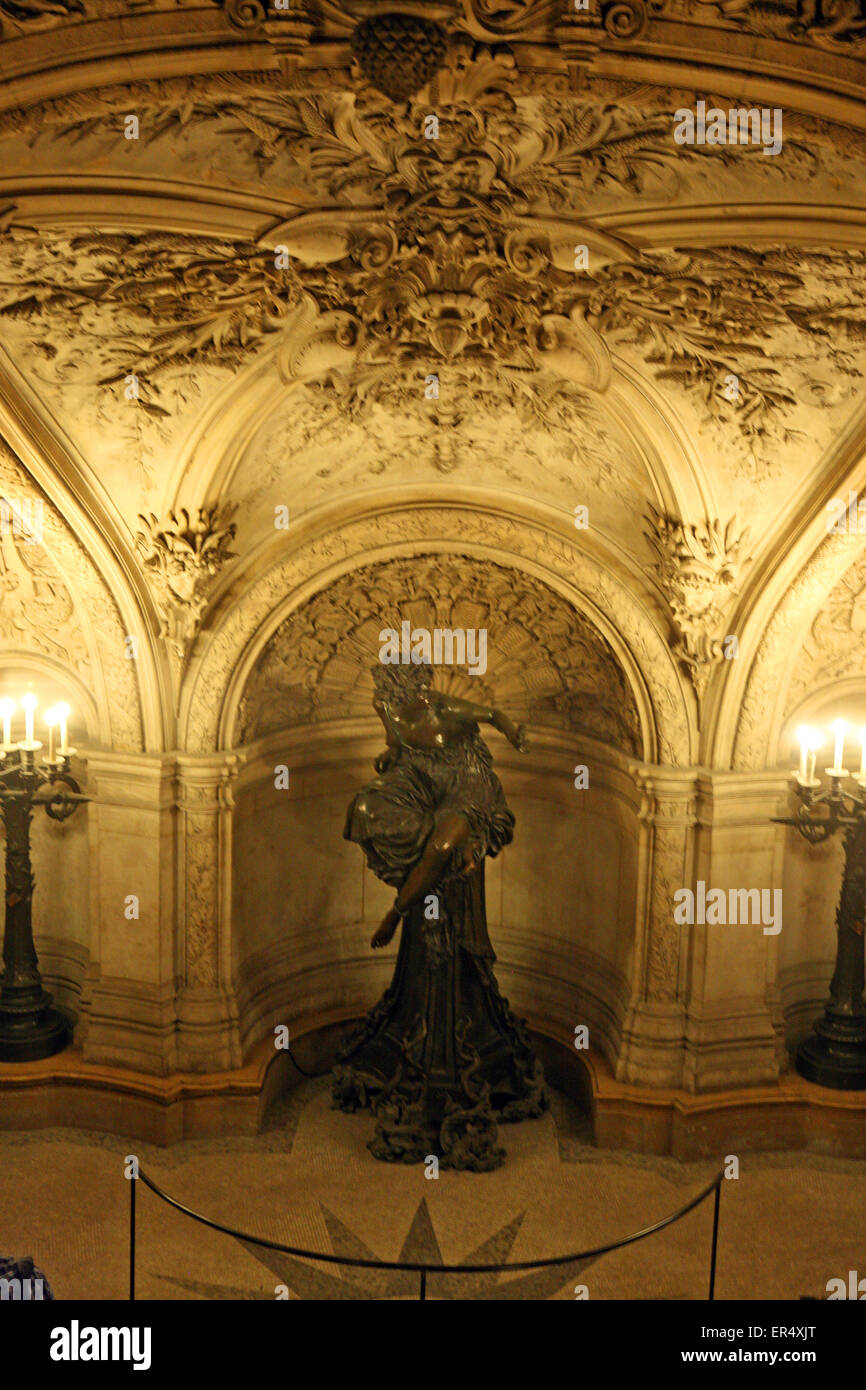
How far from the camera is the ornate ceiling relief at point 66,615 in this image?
838cm

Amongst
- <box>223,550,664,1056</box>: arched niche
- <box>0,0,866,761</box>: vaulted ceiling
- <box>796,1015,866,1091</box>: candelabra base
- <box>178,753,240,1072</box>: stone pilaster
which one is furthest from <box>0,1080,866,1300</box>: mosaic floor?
<box>0,0,866,761</box>: vaulted ceiling

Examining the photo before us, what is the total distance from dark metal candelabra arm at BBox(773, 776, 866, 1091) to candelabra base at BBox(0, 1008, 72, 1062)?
515 centimetres

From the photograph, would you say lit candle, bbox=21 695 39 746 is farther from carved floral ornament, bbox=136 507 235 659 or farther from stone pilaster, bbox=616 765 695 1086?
stone pilaster, bbox=616 765 695 1086

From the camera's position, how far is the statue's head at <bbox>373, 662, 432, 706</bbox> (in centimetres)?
838

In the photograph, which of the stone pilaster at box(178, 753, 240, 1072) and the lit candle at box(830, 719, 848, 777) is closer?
the lit candle at box(830, 719, 848, 777)

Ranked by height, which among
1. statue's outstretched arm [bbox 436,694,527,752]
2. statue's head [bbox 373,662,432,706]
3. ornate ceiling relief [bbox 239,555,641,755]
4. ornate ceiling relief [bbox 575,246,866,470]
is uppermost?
ornate ceiling relief [bbox 575,246,866,470]

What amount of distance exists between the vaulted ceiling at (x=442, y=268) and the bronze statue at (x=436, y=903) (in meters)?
1.52

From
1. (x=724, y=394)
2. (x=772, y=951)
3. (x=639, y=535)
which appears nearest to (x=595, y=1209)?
(x=772, y=951)

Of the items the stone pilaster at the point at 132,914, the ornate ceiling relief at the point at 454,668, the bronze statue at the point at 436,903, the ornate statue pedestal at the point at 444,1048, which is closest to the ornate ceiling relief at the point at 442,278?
the ornate ceiling relief at the point at 454,668

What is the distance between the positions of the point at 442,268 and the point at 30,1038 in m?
5.85

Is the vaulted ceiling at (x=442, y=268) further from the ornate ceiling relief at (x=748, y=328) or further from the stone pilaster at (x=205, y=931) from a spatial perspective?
the stone pilaster at (x=205, y=931)

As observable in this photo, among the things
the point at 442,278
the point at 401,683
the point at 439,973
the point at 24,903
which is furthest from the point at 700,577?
the point at 24,903

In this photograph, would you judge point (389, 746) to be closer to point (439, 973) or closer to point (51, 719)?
point (439, 973)

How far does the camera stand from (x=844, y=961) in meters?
8.77
